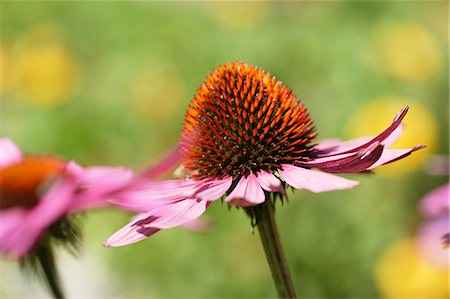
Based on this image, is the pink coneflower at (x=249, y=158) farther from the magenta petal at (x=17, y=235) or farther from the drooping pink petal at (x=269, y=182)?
the magenta petal at (x=17, y=235)

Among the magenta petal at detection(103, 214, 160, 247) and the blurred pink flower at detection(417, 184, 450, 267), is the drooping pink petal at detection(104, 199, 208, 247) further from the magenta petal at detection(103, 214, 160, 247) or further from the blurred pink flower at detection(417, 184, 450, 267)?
the blurred pink flower at detection(417, 184, 450, 267)

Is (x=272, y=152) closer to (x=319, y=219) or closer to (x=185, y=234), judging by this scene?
(x=319, y=219)

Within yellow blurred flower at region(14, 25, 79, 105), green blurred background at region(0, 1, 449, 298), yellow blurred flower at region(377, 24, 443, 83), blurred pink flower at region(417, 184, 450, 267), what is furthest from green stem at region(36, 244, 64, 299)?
yellow blurred flower at region(14, 25, 79, 105)

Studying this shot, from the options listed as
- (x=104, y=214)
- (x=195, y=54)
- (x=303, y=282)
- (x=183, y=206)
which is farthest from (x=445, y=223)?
(x=195, y=54)

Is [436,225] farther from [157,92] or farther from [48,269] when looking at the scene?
[157,92]

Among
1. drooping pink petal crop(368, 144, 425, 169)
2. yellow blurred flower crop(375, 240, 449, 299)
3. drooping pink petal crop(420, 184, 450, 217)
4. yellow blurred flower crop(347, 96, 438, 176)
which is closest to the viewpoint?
drooping pink petal crop(368, 144, 425, 169)

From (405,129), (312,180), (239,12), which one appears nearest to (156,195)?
(312,180)

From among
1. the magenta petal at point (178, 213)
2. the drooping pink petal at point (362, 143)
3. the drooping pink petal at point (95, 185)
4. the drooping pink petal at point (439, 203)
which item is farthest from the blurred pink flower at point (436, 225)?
the drooping pink petal at point (95, 185)
